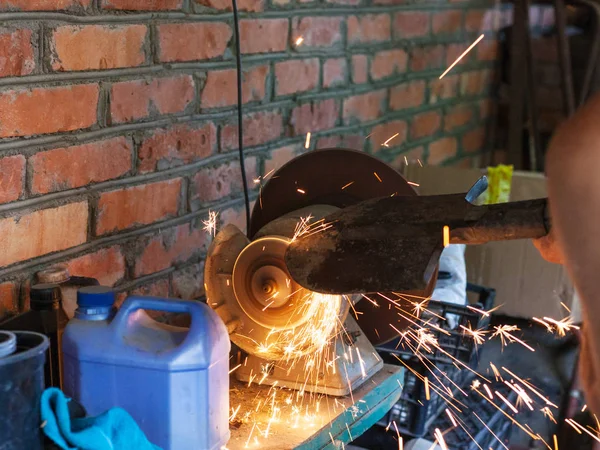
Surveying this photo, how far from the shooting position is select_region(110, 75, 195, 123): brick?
163 cm

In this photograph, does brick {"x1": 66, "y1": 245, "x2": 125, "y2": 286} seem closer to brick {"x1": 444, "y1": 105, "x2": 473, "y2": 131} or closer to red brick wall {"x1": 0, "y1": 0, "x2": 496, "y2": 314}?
red brick wall {"x1": 0, "y1": 0, "x2": 496, "y2": 314}

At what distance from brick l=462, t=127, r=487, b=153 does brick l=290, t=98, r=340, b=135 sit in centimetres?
100

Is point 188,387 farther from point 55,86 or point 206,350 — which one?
point 55,86

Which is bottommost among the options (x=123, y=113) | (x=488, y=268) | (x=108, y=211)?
(x=488, y=268)

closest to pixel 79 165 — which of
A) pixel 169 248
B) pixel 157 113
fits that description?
pixel 157 113

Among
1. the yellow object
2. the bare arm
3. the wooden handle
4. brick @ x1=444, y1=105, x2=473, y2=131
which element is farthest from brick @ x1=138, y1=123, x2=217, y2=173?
brick @ x1=444, y1=105, x2=473, y2=131

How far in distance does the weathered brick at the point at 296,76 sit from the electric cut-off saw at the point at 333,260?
1.83 ft

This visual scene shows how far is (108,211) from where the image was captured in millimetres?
1640

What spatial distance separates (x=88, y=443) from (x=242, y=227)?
995 millimetres

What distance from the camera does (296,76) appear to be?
2.18 metres

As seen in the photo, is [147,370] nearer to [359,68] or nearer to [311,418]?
[311,418]

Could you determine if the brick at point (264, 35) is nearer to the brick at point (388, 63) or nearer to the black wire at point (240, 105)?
the black wire at point (240, 105)

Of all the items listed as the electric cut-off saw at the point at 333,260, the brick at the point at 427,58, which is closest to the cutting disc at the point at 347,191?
the electric cut-off saw at the point at 333,260

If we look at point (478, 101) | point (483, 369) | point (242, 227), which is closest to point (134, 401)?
point (242, 227)
